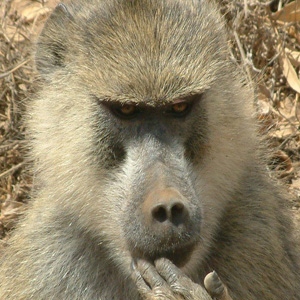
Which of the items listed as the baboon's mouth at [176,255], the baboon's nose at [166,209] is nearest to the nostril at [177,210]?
the baboon's nose at [166,209]

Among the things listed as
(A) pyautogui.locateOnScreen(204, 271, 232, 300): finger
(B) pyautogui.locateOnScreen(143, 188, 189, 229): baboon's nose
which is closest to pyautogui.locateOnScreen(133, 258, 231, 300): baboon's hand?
(A) pyautogui.locateOnScreen(204, 271, 232, 300): finger

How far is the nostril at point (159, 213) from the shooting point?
383 cm

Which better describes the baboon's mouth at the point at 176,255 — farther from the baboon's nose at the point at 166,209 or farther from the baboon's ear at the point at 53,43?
the baboon's ear at the point at 53,43

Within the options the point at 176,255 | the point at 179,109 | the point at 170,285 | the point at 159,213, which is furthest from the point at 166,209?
the point at 179,109

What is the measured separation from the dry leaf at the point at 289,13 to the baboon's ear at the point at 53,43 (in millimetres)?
3305

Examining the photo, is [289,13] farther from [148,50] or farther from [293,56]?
[148,50]

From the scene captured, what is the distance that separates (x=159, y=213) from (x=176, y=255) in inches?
11.0

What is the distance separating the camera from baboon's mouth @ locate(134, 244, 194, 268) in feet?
12.9

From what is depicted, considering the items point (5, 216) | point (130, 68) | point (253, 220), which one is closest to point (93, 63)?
point (130, 68)

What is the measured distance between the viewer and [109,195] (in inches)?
172

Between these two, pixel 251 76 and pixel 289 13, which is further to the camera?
pixel 289 13

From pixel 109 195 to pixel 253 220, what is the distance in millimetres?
1001

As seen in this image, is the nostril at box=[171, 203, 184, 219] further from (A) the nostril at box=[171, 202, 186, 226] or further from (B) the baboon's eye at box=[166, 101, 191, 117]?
(B) the baboon's eye at box=[166, 101, 191, 117]

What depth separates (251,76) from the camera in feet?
23.2
